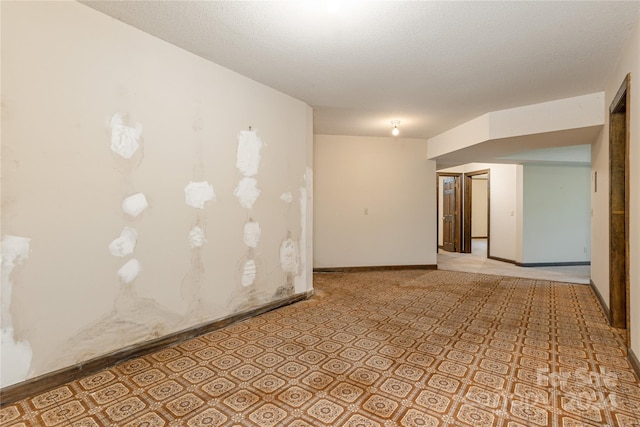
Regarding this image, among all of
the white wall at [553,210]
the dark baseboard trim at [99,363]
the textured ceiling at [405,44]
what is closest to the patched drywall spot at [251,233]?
the dark baseboard trim at [99,363]

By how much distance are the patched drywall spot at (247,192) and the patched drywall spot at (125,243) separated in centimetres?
110

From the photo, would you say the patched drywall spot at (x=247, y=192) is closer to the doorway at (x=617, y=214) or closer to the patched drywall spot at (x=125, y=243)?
the patched drywall spot at (x=125, y=243)

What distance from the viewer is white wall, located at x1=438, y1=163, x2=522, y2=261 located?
7.64 m

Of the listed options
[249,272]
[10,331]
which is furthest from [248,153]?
[10,331]

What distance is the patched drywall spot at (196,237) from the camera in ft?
10.2

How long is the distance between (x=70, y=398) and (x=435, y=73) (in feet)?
13.0

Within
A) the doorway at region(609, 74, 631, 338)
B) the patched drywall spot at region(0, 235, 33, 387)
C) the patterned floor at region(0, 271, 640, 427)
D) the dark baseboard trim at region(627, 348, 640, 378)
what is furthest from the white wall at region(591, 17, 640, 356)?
the patched drywall spot at region(0, 235, 33, 387)

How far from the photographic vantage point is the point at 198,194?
10.4ft

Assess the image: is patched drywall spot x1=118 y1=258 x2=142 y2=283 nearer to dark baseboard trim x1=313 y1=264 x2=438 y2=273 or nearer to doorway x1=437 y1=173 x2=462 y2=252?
dark baseboard trim x1=313 y1=264 x2=438 y2=273

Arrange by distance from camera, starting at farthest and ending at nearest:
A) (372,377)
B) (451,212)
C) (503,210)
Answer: (451,212) < (503,210) < (372,377)

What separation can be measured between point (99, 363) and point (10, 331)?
0.60m

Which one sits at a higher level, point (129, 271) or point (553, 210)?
point (553, 210)

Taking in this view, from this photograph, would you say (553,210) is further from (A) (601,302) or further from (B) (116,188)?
(B) (116,188)

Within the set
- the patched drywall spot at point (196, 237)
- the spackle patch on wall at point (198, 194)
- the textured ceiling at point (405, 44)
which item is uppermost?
the textured ceiling at point (405, 44)
